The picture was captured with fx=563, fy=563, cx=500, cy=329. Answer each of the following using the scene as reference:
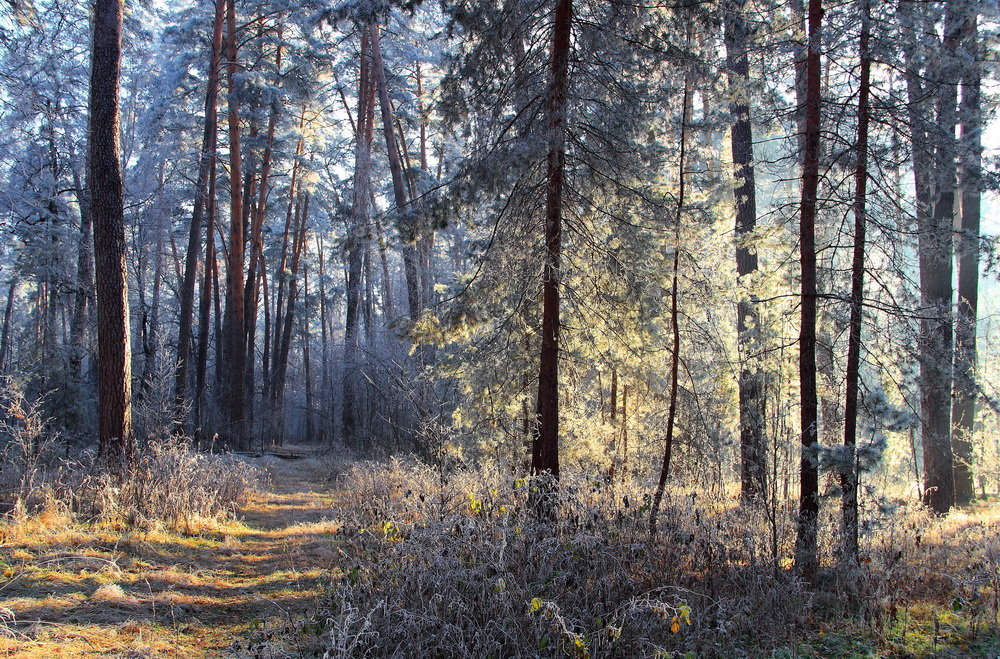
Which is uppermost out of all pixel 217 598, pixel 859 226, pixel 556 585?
pixel 859 226

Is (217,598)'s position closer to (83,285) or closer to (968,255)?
(83,285)

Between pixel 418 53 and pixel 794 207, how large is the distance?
12.9m

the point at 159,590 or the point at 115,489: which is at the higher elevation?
the point at 115,489

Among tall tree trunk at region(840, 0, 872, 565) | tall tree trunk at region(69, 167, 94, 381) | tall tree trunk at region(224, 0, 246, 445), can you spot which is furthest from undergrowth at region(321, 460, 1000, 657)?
tall tree trunk at region(69, 167, 94, 381)

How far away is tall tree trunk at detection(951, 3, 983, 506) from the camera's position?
636cm

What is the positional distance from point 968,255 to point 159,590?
42.5ft

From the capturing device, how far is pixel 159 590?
488cm

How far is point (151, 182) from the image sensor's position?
66.0 feet

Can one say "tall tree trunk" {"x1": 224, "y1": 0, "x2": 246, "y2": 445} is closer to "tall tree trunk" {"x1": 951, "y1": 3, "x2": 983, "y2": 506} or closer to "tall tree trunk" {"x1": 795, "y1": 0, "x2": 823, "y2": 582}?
"tall tree trunk" {"x1": 795, "y1": 0, "x2": 823, "y2": 582}

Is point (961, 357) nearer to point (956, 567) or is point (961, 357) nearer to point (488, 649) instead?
point (956, 567)

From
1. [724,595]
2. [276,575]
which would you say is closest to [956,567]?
[724,595]

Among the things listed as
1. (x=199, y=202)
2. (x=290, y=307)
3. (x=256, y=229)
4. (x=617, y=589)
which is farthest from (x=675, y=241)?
(x=290, y=307)

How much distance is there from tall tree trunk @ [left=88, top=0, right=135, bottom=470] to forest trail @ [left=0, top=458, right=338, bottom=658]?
1863 millimetres

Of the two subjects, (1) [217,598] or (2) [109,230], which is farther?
(2) [109,230]
